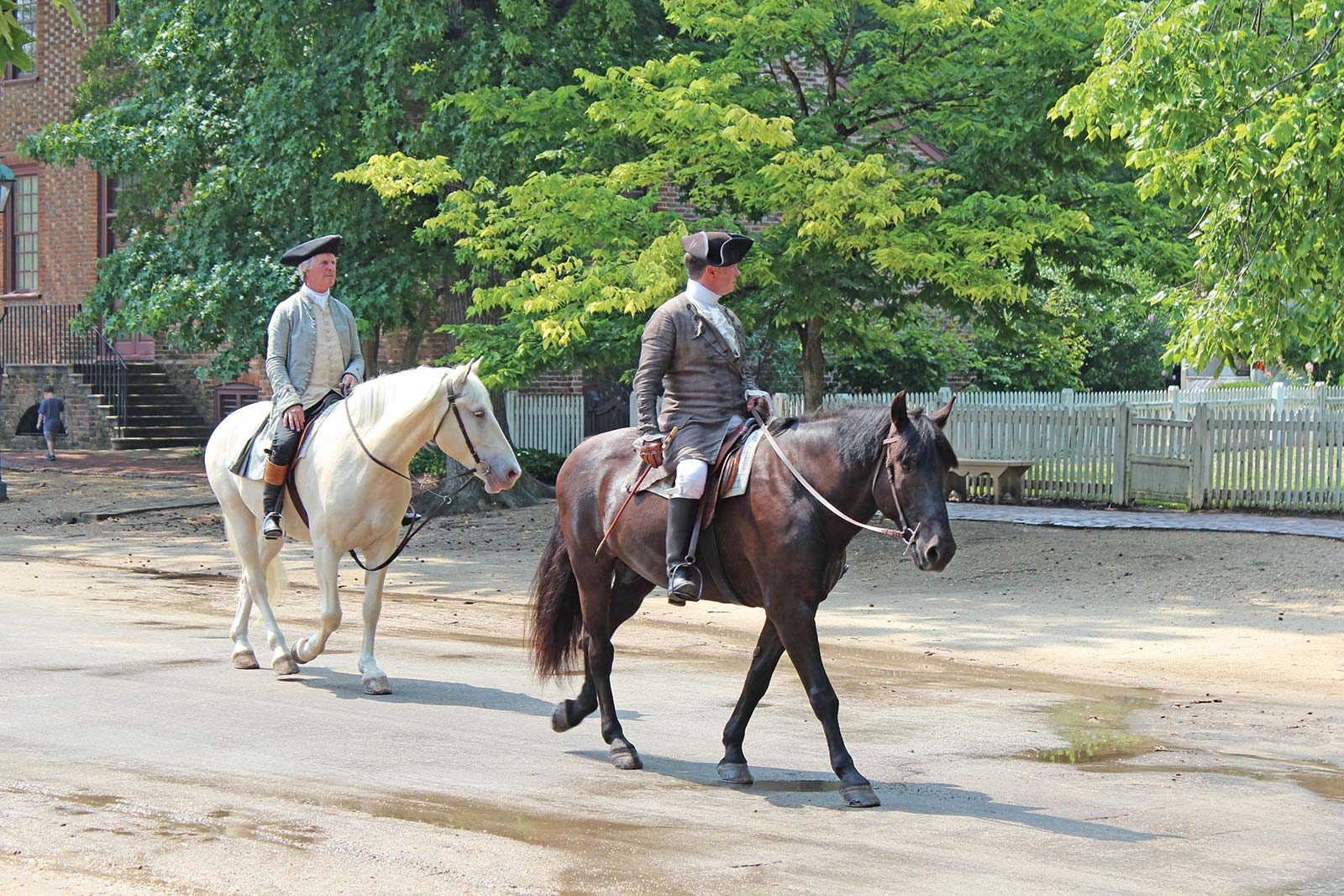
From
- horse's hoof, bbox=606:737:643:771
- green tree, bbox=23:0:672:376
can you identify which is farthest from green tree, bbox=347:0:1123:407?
horse's hoof, bbox=606:737:643:771

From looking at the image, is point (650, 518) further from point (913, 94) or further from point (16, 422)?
point (16, 422)

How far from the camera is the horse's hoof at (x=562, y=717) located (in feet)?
26.3

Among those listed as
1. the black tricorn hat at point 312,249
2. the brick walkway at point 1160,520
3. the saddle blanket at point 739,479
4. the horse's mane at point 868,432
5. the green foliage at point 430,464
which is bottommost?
the brick walkway at point 1160,520

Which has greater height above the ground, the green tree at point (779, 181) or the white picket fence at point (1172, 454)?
the green tree at point (779, 181)

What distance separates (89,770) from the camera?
274 inches

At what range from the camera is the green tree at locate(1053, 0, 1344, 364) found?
1091cm

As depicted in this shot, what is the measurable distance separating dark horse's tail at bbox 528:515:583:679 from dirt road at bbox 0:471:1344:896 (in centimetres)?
44

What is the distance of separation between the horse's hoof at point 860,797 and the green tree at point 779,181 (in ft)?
29.1

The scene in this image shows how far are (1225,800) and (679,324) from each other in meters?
3.45

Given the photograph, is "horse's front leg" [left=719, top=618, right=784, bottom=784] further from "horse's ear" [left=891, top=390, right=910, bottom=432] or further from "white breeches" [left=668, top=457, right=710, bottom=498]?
"horse's ear" [left=891, top=390, right=910, bottom=432]

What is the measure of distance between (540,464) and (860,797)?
18.3 metres

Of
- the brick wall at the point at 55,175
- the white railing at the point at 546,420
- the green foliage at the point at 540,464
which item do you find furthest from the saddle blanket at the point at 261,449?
the brick wall at the point at 55,175

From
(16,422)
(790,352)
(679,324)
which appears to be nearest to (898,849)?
(679,324)

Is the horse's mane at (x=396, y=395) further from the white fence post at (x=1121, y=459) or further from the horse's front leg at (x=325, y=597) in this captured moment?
the white fence post at (x=1121, y=459)
